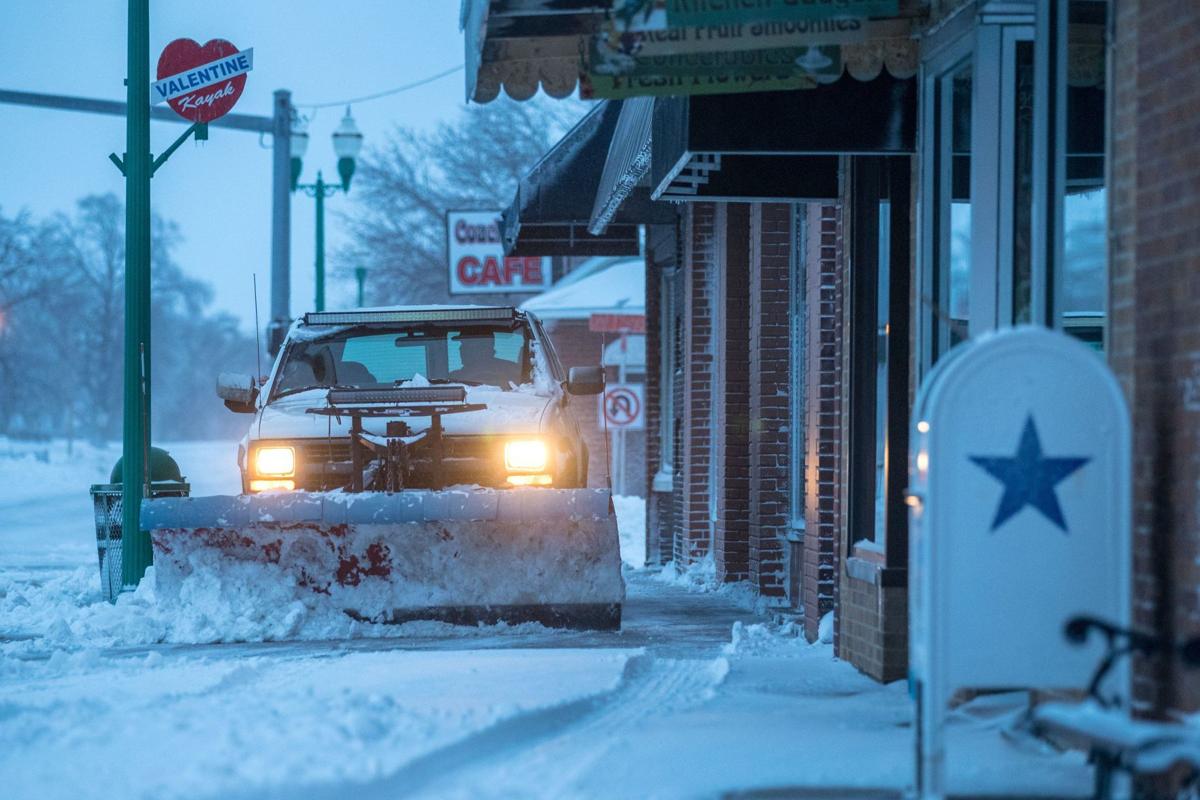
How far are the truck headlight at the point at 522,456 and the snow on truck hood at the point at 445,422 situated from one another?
66mm

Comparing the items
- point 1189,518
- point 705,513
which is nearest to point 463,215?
point 705,513

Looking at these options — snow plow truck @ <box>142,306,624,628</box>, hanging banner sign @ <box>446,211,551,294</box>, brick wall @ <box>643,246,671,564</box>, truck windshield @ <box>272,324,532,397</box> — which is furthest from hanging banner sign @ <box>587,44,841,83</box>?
hanging banner sign @ <box>446,211,551,294</box>

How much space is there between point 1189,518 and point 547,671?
3383 millimetres

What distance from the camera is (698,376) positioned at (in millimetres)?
14141

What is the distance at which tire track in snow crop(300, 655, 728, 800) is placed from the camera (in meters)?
5.12

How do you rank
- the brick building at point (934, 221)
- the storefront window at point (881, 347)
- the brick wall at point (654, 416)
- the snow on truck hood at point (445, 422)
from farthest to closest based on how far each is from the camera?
the brick wall at point (654, 416) → the snow on truck hood at point (445, 422) → the storefront window at point (881, 347) → the brick building at point (934, 221)

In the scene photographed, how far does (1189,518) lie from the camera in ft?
16.0

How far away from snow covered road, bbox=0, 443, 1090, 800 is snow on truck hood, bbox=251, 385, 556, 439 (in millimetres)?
1113

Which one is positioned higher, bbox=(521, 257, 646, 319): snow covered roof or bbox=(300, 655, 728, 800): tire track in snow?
bbox=(521, 257, 646, 319): snow covered roof

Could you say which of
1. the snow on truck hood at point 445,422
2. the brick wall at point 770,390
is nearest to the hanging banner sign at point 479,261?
the brick wall at point 770,390

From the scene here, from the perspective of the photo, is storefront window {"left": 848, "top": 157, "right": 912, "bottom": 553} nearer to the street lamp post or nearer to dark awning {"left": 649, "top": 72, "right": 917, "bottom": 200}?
dark awning {"left": 649, "top": 72, "right": 917, "bottom": 200}

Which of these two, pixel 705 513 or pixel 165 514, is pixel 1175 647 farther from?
pixel 705 513

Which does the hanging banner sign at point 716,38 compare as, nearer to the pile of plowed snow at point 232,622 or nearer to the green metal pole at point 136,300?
the pile of plowed snow at point 232,622

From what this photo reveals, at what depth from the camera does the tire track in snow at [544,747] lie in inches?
202
